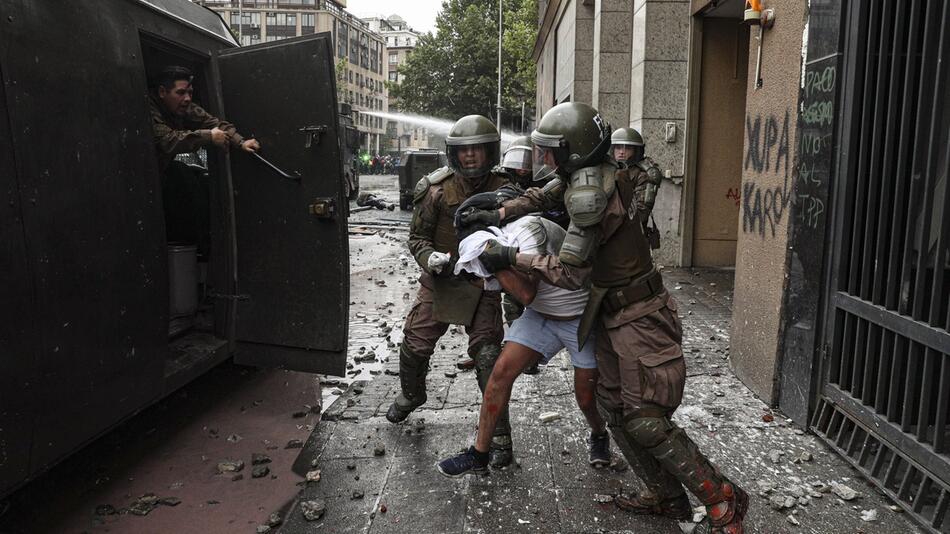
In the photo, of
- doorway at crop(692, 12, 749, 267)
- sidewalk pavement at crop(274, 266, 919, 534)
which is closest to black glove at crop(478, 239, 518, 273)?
sidewalk pavement at crop(274, 266, 919, 534)

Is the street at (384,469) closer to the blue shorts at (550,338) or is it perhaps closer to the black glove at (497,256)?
the blue shorts at (550,338)

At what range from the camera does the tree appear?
5166 centimetres

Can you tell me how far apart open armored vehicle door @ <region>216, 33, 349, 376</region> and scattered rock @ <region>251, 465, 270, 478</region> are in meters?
1.03

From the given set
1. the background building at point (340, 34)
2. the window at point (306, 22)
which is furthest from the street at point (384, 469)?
the window at point (306, 22)

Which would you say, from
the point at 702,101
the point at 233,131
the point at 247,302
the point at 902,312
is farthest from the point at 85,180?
the point at 702,101

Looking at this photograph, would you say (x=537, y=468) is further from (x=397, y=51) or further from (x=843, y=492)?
(x=397, y=51)

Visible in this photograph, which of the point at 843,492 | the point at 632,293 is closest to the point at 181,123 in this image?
the point at 632,293

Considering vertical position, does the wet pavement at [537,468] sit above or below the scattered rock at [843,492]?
below

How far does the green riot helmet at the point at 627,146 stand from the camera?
7301 millimetres

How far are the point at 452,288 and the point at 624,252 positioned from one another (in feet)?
4.50

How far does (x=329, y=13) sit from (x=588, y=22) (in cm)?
8858

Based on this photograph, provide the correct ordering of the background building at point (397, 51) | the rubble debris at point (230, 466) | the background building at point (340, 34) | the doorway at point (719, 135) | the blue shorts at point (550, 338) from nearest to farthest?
the blue shorts at point (550, 338)
the rubble debris at point (230, 466)
the doorway at point (719, 135)
the background building at point (340, 34)
the background building at point (397, 51)

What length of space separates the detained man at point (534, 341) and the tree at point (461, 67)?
46514 millimetres

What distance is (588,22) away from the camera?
53.5 feet
